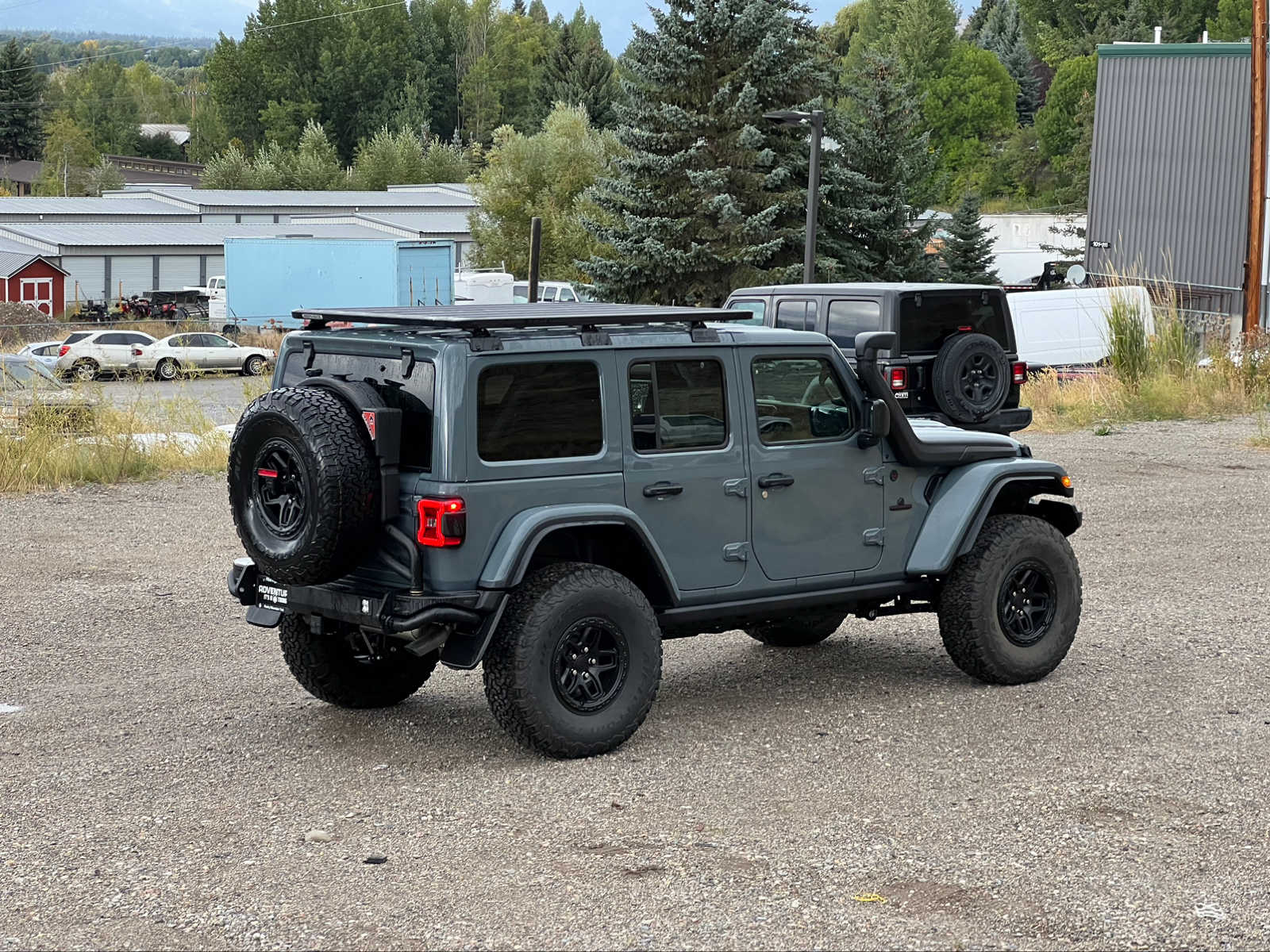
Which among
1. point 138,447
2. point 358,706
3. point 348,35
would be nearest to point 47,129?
point 348,35

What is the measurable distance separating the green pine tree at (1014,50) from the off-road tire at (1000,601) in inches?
4615

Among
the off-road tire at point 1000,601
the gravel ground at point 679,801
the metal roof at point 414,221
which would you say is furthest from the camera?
the metal roof at point 414,221

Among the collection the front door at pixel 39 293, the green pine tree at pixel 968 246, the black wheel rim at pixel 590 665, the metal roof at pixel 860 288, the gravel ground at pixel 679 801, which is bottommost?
the gravel ground at pixel 679 801

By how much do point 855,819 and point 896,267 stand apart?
120ft

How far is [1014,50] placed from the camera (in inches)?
4875

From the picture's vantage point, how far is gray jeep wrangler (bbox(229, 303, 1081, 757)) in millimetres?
6344

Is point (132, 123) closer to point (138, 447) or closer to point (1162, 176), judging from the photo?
point (1162, 176)

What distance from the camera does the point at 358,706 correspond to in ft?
25.0

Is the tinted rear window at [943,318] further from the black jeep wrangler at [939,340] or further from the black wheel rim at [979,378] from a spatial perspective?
the black wheel rim at [979,378]

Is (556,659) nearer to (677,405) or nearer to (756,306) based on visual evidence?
(677,405)

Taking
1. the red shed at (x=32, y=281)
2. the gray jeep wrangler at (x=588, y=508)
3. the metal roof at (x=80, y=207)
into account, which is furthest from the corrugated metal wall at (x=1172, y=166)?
the metal roof at (x=80, y=207)

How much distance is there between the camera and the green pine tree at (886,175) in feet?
135

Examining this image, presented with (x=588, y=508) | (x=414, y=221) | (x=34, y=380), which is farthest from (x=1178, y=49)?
(x=414, y=221)

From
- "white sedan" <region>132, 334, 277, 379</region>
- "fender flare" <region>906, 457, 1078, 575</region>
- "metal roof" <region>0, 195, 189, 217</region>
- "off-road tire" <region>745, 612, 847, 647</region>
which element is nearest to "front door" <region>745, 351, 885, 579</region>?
"fender flare" <region>906, 457, 1078, 575</region>
